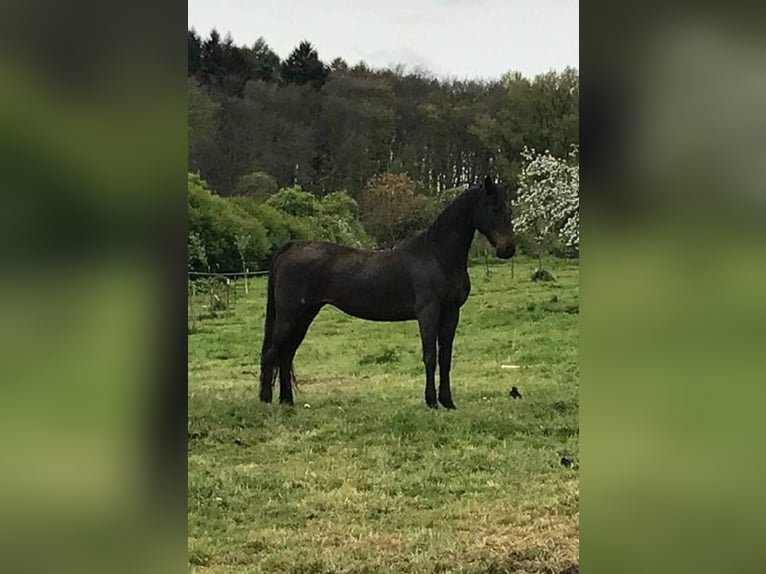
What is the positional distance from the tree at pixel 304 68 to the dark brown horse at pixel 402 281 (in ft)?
1.48

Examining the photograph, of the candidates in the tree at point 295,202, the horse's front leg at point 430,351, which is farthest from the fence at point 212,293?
the horse's front leg at point 430,351

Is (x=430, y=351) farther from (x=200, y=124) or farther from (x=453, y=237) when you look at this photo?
(x=200, y=124)

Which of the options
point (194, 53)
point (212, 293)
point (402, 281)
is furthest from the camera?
point (402, 281)

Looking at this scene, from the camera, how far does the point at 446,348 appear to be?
2422 mm

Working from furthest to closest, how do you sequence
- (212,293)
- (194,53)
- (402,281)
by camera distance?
(402,281), (212,293), (194,53)

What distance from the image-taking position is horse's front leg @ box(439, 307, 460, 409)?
7.93 feet

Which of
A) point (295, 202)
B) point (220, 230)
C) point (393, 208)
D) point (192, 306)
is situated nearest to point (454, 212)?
point (393, 208)

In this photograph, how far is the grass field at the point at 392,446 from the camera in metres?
2.19

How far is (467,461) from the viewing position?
2.34 m

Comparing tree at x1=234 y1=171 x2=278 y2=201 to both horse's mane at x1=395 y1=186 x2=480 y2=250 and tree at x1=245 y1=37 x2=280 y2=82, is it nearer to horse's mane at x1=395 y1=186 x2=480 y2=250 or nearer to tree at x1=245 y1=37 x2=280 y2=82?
tree at x1=245 y1=37 x2=280 y2=82

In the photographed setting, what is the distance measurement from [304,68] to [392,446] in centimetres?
108
